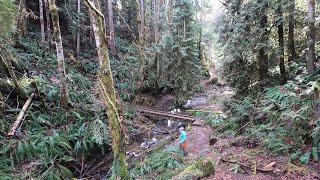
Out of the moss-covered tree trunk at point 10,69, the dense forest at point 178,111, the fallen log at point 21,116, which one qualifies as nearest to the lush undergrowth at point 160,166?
the dense forest at point 178,111

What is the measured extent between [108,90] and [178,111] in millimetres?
9978

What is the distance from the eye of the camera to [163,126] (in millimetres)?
15117

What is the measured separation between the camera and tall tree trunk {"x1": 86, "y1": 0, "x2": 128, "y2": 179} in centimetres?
714

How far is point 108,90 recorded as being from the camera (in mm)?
7344

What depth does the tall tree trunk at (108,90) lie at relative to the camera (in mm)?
7137

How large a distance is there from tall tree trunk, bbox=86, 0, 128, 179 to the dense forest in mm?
25

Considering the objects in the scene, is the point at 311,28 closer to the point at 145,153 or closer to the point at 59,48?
the point at 145,153

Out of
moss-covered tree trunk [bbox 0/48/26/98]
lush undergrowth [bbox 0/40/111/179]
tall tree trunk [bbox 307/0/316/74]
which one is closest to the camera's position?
tall tree trunk [bbox 307/0/316/74]

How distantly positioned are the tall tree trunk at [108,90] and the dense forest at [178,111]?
25 millimetres

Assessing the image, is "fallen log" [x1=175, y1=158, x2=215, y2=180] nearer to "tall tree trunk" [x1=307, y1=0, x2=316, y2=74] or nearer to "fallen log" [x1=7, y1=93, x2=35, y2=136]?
"tall tree trunk" [x1=307, y1=0, x2=316, y2=74]

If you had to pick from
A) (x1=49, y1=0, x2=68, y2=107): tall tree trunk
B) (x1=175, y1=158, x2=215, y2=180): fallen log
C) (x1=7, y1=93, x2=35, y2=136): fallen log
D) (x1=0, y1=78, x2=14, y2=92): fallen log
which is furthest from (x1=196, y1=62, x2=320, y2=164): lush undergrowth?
(x1=0, y1=78, x2=14, y2=92): fallen log

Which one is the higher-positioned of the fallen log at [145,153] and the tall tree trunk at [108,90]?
the tall tree trunk at [108,90]

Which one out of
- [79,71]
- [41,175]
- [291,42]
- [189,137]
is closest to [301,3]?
[291,42]

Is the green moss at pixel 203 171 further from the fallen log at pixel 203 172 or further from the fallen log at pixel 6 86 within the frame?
the fallen log at pixel 6 86
